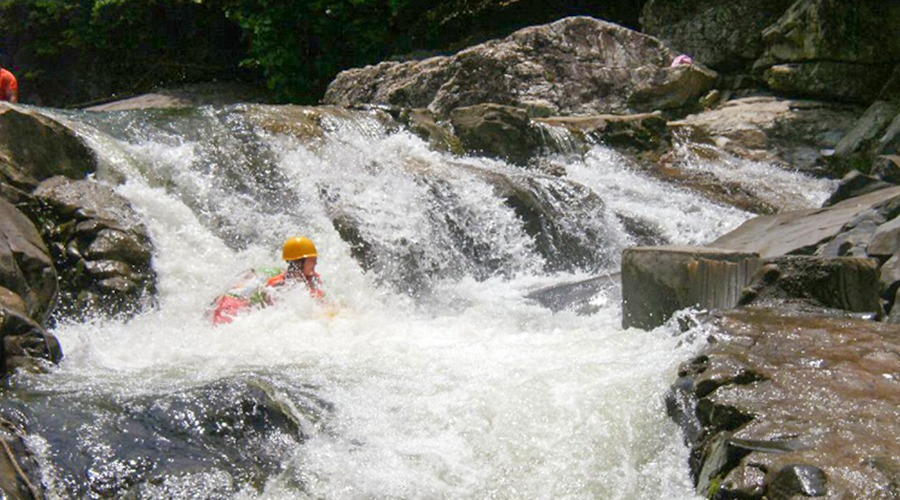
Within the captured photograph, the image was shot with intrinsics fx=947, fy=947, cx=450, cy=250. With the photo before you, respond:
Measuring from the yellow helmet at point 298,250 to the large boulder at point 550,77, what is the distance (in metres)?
5.78

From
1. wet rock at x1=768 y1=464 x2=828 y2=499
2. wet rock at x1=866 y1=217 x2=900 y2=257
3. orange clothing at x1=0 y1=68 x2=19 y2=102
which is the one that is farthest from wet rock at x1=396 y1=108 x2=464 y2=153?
wet rock at x1=768 y1=464 x2=828 y2=499

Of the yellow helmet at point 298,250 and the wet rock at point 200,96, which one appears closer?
the yellow helmet at point 298,250

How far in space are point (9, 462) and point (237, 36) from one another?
53.9 feet

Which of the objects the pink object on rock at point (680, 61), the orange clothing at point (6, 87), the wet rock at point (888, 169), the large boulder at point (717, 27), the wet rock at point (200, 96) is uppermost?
the orange clothing at point (6, 87)

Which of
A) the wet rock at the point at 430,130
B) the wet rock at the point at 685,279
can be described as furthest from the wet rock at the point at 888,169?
the wet rock at the point at 430,130

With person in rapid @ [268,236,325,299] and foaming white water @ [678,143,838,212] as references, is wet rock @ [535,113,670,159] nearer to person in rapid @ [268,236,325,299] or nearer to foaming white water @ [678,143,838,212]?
foaming white water @ [678,143,838,212]

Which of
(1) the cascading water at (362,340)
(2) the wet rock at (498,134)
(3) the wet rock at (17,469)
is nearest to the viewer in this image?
(3) the wet rock at (17,469)

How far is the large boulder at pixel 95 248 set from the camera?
6871 millimetres

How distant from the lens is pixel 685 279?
5383mm

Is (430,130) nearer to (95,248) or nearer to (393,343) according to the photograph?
(95,248)

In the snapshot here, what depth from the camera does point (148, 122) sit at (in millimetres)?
9234

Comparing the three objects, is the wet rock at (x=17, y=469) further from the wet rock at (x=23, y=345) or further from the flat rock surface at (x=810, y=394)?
the flat rock surface at (x=810, y=394)

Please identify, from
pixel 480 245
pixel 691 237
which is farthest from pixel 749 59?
pixel 480 245

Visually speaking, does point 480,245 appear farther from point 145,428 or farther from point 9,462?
point 9,462
